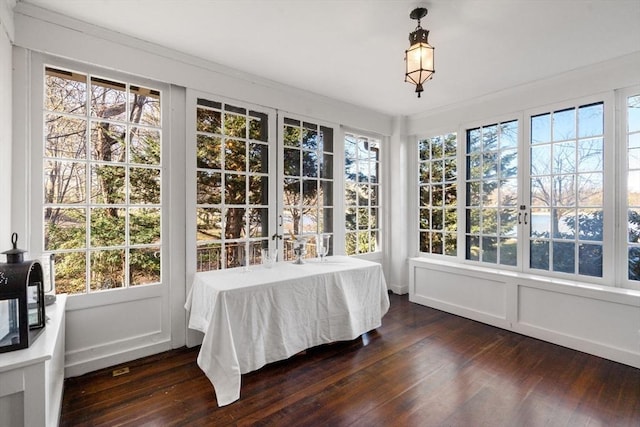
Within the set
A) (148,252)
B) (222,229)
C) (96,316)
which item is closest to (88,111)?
(148,252)

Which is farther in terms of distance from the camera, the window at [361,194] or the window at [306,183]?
the window at [361,194]

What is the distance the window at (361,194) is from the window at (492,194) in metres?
1.23

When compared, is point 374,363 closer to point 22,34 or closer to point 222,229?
point 222,229

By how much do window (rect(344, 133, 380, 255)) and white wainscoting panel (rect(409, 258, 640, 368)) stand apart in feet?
2.90

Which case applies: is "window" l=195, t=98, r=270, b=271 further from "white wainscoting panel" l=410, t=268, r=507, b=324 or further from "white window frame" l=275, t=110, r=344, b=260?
"white wainscoting panel" l=410, t=268, r=507, b=324

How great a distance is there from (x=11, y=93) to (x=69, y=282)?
139 cm

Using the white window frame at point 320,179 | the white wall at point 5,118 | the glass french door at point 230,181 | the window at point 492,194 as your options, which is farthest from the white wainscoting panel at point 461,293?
the white wall at point 5,118

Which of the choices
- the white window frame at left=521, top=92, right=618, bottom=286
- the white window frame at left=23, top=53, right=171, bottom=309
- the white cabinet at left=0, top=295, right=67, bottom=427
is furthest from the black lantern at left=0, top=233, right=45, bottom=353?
the white window frame at left=521, top=92, right=618, bottom=286

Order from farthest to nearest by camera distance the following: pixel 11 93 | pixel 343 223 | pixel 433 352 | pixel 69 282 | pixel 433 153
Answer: pixel 433 153 → pixel 343 223 → pixel 433 352 → pixel 69 282 → pixel 11 93

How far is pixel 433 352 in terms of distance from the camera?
9.14 ft

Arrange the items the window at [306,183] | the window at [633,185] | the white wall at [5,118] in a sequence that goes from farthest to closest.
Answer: the window at [306,183]
the window at [633,185]
the white wall at [5,118]

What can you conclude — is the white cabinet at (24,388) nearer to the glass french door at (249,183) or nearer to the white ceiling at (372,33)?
the glass french door at (249,183)

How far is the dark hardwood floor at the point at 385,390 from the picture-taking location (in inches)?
74.9

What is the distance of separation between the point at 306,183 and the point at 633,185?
3.14 metres
